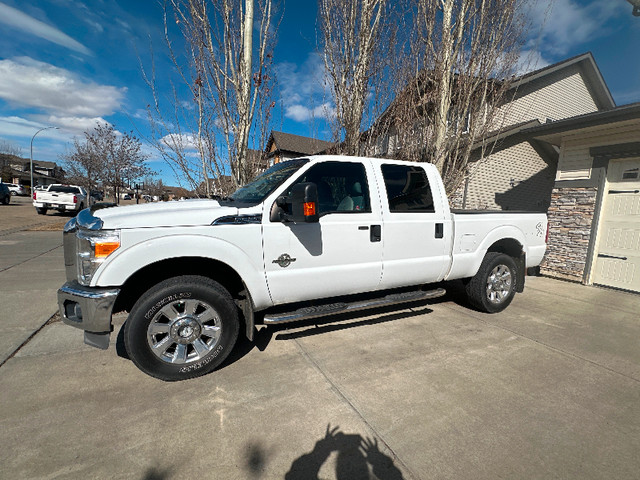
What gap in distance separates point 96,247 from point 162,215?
0.54 m

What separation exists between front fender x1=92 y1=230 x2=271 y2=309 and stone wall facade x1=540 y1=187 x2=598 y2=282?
7216 millimetres

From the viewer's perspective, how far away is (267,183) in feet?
11.0

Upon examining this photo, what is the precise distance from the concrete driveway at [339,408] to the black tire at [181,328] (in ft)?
0.55

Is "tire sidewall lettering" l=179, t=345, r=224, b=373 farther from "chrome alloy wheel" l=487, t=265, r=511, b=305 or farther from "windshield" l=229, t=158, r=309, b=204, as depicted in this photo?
"chrome alloy wheel" l=487, t=265, r=511, b=305

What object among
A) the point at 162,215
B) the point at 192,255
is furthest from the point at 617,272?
the point at 162,215

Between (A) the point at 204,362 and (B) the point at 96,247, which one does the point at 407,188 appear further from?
(B) the point at 96,247

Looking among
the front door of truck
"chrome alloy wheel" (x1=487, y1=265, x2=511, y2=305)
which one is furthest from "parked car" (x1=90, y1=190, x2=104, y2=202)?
"chrome alloy wheel" (x1=487, y1=265, x2=511, y2=305)

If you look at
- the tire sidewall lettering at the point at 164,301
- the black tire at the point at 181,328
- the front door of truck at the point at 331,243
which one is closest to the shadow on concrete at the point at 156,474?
the black tire at the point at 181,328

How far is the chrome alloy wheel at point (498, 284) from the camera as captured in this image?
4457 mm

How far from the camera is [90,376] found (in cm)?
267

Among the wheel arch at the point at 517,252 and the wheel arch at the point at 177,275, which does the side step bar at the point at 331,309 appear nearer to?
the wheel arch at the point at 177,275

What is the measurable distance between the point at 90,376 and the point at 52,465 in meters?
1.01

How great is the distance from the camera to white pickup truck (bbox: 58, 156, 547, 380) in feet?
8.13

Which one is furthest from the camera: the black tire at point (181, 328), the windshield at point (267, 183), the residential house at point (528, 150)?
the residential house at point (528, 150)
